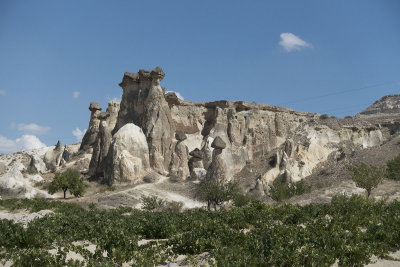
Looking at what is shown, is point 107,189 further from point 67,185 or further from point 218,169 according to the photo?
point 218,169

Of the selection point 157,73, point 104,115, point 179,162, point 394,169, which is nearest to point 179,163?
point 179,162

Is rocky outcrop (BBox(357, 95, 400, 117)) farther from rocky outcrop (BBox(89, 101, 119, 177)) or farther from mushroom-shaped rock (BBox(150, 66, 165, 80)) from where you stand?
rocky outcrop (BBox(89, 101, 119, 177))

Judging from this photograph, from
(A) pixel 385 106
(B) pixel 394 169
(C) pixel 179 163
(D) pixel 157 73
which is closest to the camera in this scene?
(B) pixel 394 169

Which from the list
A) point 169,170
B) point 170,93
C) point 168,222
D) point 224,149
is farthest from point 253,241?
point 170,93

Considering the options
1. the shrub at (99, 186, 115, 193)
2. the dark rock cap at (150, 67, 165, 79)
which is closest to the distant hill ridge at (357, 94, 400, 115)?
the dark rock cap at (150, 67, 165, 79)

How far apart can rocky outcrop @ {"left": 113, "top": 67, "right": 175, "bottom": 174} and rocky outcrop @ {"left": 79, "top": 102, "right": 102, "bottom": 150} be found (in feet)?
22.8

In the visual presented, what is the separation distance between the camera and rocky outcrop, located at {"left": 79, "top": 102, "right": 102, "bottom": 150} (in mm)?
52719

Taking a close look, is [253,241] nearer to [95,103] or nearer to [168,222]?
[168,222]

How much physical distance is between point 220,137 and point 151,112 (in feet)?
27.0

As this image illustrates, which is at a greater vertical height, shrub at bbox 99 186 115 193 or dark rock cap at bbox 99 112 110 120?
dark rock cap at bbox 99 112 110 120

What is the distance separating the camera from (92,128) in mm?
53594

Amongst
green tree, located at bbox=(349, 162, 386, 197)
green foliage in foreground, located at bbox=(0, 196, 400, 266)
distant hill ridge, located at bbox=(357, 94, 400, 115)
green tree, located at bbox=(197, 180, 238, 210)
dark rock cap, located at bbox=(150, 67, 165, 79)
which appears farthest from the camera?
distant hill ridge, located at bbox=(357, 94, 400, 115)

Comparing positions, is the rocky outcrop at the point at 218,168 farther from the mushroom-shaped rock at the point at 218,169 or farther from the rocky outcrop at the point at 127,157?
the rocky outcrop at the point at 127,157

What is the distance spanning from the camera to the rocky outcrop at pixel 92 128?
173 ft
